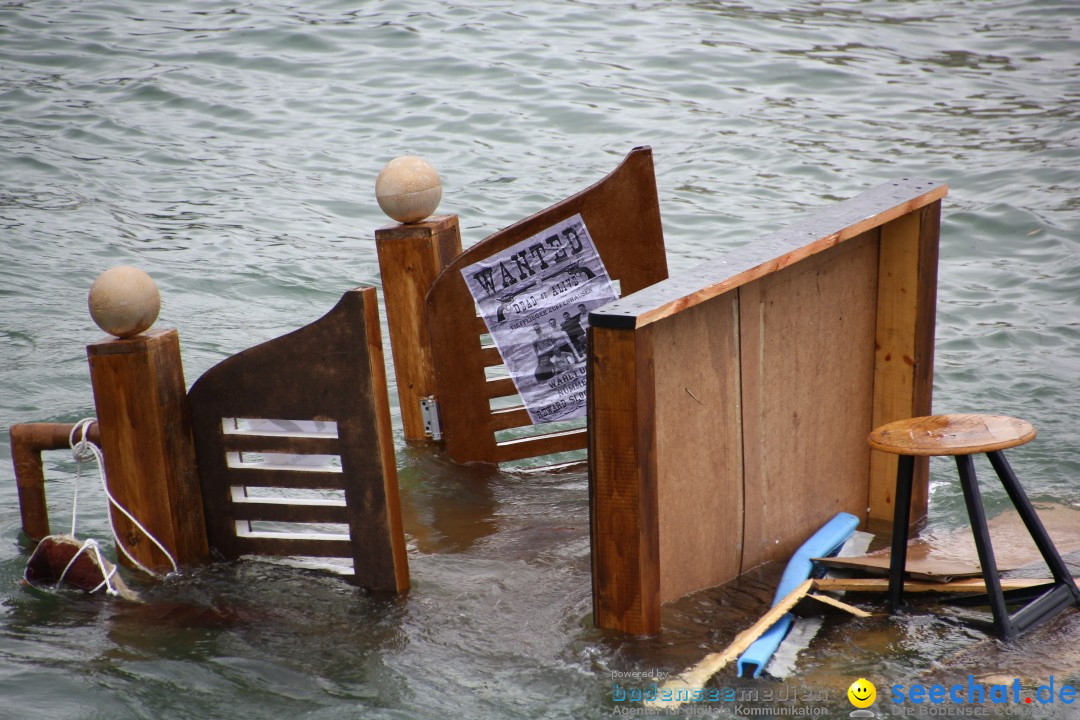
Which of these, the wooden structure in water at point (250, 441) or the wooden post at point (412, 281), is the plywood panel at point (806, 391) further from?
the wooden post at point (412, 281)

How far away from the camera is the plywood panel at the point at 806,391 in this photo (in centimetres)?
404

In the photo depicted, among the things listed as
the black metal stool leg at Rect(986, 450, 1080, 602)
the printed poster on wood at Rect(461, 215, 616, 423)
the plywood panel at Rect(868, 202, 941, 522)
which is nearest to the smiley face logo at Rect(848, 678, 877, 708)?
the black metal stool leg at Rect(986, 450, 1080, 602)

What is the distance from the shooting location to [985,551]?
11.3 ft

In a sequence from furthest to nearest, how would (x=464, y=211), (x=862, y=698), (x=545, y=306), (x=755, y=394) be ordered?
(x=464, y=211) < (x=545, y=306) < (x=755, y=394) < (x=862, y=698)

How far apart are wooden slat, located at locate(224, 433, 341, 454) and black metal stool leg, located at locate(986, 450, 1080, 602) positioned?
221cm

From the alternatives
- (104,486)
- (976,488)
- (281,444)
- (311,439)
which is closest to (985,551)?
(976,488)

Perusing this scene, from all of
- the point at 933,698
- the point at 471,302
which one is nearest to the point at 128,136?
the point at 471,302

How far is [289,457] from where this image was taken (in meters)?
4.54

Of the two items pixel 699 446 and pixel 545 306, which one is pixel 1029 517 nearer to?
pixel 699 446

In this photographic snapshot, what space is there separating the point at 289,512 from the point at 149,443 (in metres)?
0.55

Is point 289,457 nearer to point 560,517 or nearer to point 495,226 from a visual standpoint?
point 560,517

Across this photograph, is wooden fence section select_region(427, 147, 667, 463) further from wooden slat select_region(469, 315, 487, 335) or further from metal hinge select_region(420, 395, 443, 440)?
metal hinge select_region(420, 395, 443, 440)

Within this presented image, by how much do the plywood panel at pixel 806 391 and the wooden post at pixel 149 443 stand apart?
205cm

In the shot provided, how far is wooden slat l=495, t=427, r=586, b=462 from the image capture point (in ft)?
17.7
